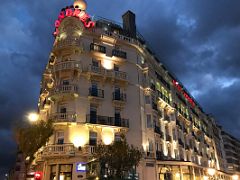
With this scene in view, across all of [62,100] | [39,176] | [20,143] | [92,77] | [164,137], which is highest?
[92,77]

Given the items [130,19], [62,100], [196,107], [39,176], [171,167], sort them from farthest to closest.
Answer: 1. [196,107]
2. [130,19]
3. [171,167]
4. [62,100]
5. [39,176]

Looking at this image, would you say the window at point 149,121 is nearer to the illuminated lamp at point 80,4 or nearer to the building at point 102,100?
the building at point 102,100

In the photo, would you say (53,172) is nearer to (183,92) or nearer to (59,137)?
(59,137)

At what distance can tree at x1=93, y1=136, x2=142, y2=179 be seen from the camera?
907 inches

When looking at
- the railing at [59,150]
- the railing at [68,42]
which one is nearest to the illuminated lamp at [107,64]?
the railing at [68,42]

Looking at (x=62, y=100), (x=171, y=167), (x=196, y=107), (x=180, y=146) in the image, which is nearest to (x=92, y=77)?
(x=62, y=100)

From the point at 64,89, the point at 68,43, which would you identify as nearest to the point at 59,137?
the point at 64,89

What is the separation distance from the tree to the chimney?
2347 centimetres

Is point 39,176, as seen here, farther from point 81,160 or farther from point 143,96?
point 143,96

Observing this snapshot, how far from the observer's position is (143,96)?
3897cm

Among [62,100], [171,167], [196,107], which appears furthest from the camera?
[196,107]

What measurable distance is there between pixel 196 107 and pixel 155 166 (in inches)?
1337

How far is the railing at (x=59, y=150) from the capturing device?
1170 inches

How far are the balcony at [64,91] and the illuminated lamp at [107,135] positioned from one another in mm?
5619
